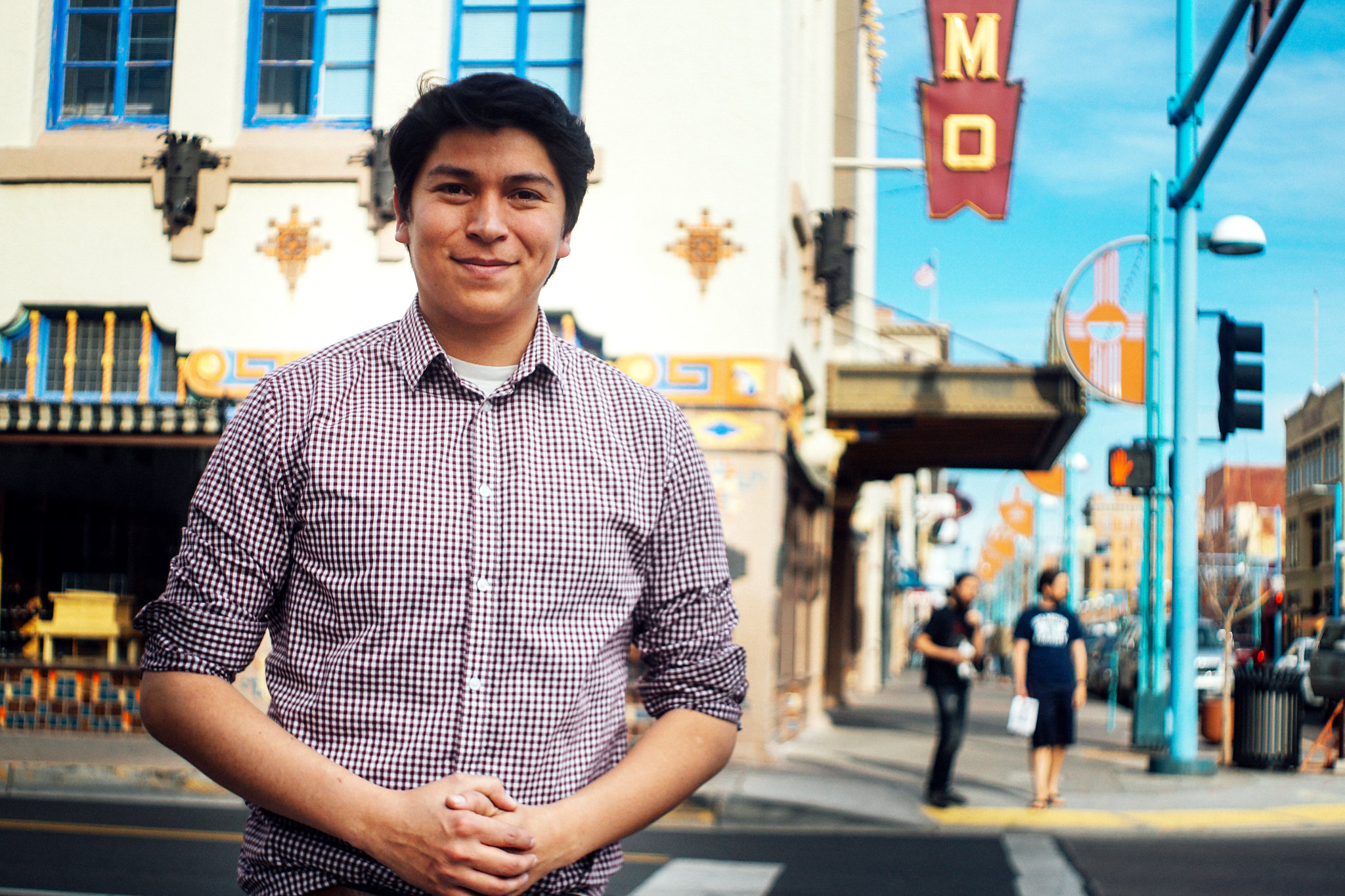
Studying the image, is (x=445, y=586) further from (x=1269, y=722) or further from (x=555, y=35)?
(x=1269, y=722)

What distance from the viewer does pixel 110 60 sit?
4.04 meters

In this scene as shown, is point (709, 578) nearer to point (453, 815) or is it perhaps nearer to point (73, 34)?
point (453, 815)

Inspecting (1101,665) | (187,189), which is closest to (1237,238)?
(187,189)

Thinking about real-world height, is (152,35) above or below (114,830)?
above

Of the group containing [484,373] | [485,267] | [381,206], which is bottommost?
[484,373]

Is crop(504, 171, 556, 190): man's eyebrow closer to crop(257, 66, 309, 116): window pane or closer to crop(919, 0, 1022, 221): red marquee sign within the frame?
crop(257, 66, 309, 116): window pane

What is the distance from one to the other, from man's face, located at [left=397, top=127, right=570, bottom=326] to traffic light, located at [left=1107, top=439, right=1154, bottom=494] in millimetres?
13262

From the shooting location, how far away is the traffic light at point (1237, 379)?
465 inches

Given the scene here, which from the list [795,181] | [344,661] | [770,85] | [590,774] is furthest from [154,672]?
[795,181]

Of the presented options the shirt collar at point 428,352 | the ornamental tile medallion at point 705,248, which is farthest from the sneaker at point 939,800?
the shirt collar at point 428,352

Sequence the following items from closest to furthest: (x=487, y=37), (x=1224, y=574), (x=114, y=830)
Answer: (x=114, y=830) → (x=487, y=37) → (x=1224, y=574)

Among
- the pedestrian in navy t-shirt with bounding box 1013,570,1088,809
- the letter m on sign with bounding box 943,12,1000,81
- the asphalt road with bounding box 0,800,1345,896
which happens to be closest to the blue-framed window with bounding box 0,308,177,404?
the asphalt road with bounding box 0,800,1345,896

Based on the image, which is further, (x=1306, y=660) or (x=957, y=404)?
(x=1306, y=660)

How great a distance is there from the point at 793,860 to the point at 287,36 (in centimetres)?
552
